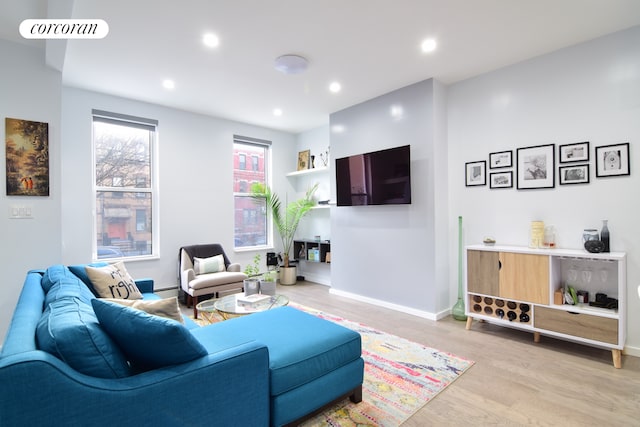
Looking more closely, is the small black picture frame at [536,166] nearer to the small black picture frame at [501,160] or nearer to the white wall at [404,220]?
the small black picture frame at [501,160]

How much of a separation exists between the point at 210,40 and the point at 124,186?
2.56 metres

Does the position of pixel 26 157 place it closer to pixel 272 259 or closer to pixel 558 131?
pixel 272 259

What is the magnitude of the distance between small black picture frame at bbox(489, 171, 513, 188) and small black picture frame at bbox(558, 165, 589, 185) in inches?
17.4

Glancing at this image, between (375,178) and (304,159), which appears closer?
(375,178)

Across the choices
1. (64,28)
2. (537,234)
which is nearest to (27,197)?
(64,28)

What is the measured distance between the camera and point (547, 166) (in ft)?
10.5

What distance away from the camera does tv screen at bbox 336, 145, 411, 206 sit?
12.8ft

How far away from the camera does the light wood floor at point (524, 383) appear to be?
1950mm

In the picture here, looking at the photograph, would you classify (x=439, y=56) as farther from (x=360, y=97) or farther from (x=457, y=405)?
(x=457, y=405)

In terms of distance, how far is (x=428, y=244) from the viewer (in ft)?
12.3

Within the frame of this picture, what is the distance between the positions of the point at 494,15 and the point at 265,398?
3.16 metres

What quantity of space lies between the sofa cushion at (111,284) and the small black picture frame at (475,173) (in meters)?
3.69

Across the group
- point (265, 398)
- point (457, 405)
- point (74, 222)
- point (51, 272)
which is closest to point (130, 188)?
point (74, 222)

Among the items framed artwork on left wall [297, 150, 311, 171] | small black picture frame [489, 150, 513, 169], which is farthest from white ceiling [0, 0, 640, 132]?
framed artwork on left wall [297, 150, 311, 171]
